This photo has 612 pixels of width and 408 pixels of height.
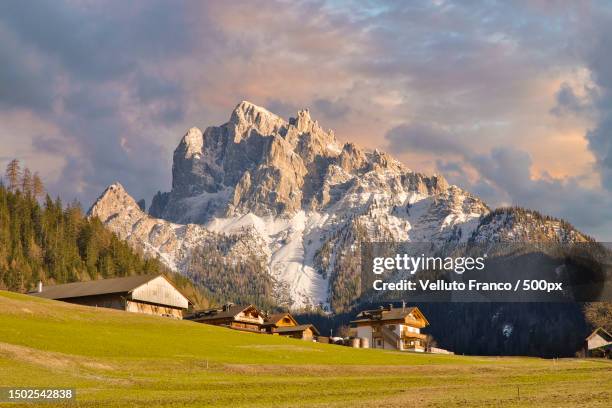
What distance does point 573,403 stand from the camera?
4747 centimetres

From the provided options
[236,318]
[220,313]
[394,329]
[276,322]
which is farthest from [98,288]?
[394,329]

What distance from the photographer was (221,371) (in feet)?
243

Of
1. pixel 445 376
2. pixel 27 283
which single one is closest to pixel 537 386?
pixel 445 376

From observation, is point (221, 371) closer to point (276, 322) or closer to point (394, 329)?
point (394, 329)

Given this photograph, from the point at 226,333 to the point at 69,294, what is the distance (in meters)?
43.9

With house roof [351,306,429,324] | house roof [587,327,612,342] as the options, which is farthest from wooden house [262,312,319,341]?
house roof [587,327,612,342]

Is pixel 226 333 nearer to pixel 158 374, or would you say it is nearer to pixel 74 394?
pixel 158 374

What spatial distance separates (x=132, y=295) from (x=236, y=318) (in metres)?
38.3

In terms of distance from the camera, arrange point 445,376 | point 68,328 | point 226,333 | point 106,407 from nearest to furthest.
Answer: point 106,407, point 445,376, point 68,328, point 226,333

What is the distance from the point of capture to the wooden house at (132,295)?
455ft

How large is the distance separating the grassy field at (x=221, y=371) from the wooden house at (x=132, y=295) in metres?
Result: 26.0

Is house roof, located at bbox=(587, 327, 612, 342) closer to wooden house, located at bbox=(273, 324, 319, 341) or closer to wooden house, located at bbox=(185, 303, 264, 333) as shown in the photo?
wooden house, located at bbox=(273, 324, 319, 341)

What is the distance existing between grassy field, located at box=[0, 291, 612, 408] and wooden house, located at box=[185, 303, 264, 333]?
57703 millimetres

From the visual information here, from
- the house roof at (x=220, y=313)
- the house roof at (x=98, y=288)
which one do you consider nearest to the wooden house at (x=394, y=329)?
the house roof at (x=220, y=313)
